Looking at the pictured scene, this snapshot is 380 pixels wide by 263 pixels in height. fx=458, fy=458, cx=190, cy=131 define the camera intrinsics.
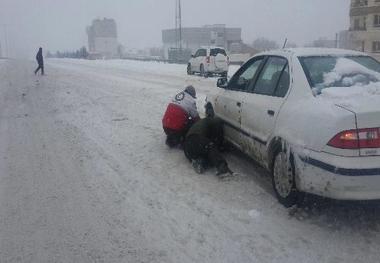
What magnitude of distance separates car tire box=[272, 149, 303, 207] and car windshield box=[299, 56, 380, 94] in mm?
765

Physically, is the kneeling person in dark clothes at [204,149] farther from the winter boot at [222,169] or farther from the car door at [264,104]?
the car door at [264,104]

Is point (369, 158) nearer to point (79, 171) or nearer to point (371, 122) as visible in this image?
point (371, 122)

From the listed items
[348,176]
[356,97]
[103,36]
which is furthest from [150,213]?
[103,36]

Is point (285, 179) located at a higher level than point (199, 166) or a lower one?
higher

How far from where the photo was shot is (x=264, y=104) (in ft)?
17.5

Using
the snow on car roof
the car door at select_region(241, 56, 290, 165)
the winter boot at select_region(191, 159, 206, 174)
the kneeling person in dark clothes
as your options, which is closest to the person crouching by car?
the kneeling person in dark clothes

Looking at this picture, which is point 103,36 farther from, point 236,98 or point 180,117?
point 236,98

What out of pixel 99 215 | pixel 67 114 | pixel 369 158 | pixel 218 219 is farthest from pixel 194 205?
pixel 67 114

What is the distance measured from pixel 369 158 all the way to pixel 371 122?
317mm

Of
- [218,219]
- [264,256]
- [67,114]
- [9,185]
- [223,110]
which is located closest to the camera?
[264,256]

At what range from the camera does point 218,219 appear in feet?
15.4

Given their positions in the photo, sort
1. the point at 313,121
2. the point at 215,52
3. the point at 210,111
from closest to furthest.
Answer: the point at 313,121 → the point at 210,111 → the point at 215,52

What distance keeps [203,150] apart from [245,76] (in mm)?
1210

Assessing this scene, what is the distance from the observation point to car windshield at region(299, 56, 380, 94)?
15.6ft
